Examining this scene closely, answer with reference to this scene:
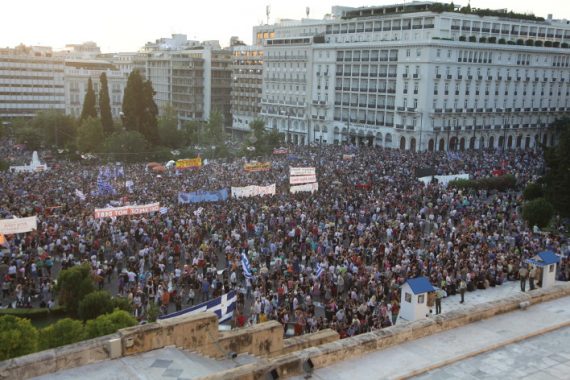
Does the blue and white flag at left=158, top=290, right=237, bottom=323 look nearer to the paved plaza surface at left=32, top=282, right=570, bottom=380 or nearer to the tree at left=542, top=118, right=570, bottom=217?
the paved plaza surface at left=32, top=282, right=570, bottom=380

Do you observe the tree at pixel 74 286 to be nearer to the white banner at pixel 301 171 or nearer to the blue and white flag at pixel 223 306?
the blue and white flag at pixel 223 306

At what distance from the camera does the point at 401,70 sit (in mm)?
75500

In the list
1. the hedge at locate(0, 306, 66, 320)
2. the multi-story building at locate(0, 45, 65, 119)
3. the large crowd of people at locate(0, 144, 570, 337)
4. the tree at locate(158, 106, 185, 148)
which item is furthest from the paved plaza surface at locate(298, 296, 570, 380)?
the multi-story building at locate(0, 45, 65, 119)

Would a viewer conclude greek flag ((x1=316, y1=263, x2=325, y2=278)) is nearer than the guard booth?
No

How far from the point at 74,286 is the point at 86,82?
107m

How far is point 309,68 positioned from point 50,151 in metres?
36.9

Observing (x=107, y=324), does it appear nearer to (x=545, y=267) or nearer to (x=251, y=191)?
(x=545, y=267)

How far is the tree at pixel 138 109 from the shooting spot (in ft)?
212

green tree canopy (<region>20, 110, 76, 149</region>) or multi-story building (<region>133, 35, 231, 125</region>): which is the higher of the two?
multi-story building (<region>133, 35, 231, 125</region>)

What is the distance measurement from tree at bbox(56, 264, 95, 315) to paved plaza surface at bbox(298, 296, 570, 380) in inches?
469

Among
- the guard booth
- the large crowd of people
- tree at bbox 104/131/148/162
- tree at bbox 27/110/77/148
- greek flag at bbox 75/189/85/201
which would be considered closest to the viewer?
the large crowd of people

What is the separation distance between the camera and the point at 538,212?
3331 centimetres

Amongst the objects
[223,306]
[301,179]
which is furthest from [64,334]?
[301,179]

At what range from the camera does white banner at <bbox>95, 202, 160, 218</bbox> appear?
28375 mm
